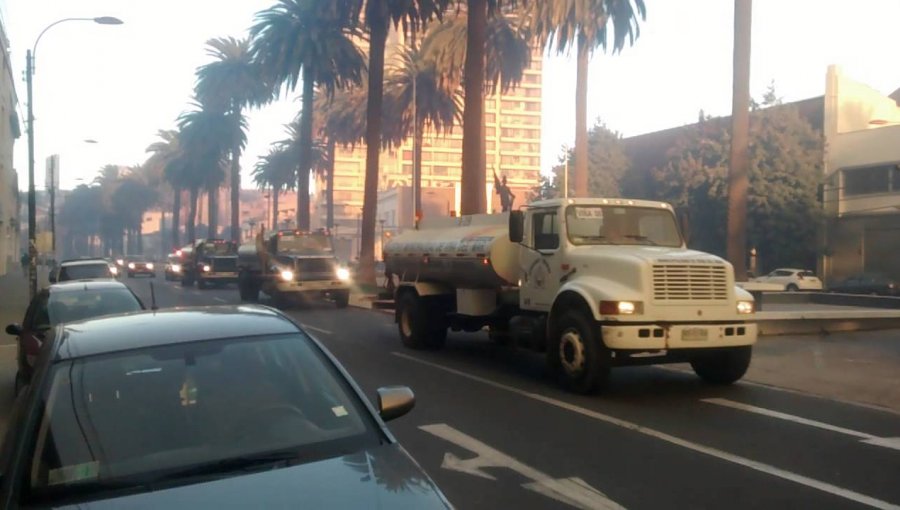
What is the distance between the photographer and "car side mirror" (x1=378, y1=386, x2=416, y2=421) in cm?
487

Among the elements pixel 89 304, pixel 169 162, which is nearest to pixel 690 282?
pixel 89 304

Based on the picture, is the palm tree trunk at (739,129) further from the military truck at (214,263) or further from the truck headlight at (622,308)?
the military truck at (214,263)

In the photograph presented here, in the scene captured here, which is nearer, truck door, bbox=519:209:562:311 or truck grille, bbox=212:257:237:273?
truck door, bbox=519:209:562:311

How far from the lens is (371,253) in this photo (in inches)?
1396

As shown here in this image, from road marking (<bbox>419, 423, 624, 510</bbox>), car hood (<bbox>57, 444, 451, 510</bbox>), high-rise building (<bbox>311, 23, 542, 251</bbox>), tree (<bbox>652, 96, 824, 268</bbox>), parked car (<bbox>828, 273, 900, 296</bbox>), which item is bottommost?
parked car (<bbox>828, 273, 900, 296</bbox>)

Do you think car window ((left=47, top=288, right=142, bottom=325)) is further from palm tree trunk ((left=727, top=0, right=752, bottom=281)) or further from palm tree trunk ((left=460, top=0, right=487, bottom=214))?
palm tree trunk ((left=727, top=0, right=752, bottom=281))

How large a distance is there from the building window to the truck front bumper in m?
41.5

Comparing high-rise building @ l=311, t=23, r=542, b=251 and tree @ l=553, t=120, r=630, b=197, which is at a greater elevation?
high-rise building @ l=311, t=23, r=542, b=251

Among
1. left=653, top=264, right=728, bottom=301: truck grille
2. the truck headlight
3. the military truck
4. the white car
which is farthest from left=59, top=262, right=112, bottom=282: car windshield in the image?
the white car

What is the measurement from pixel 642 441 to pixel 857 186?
46541 mm

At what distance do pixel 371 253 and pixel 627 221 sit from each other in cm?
2298

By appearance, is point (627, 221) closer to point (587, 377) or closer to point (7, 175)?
point (587, 377)

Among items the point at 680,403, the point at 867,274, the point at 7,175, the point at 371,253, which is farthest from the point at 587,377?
the point at 7,175

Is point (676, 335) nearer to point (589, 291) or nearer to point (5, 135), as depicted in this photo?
point (589, 291)
